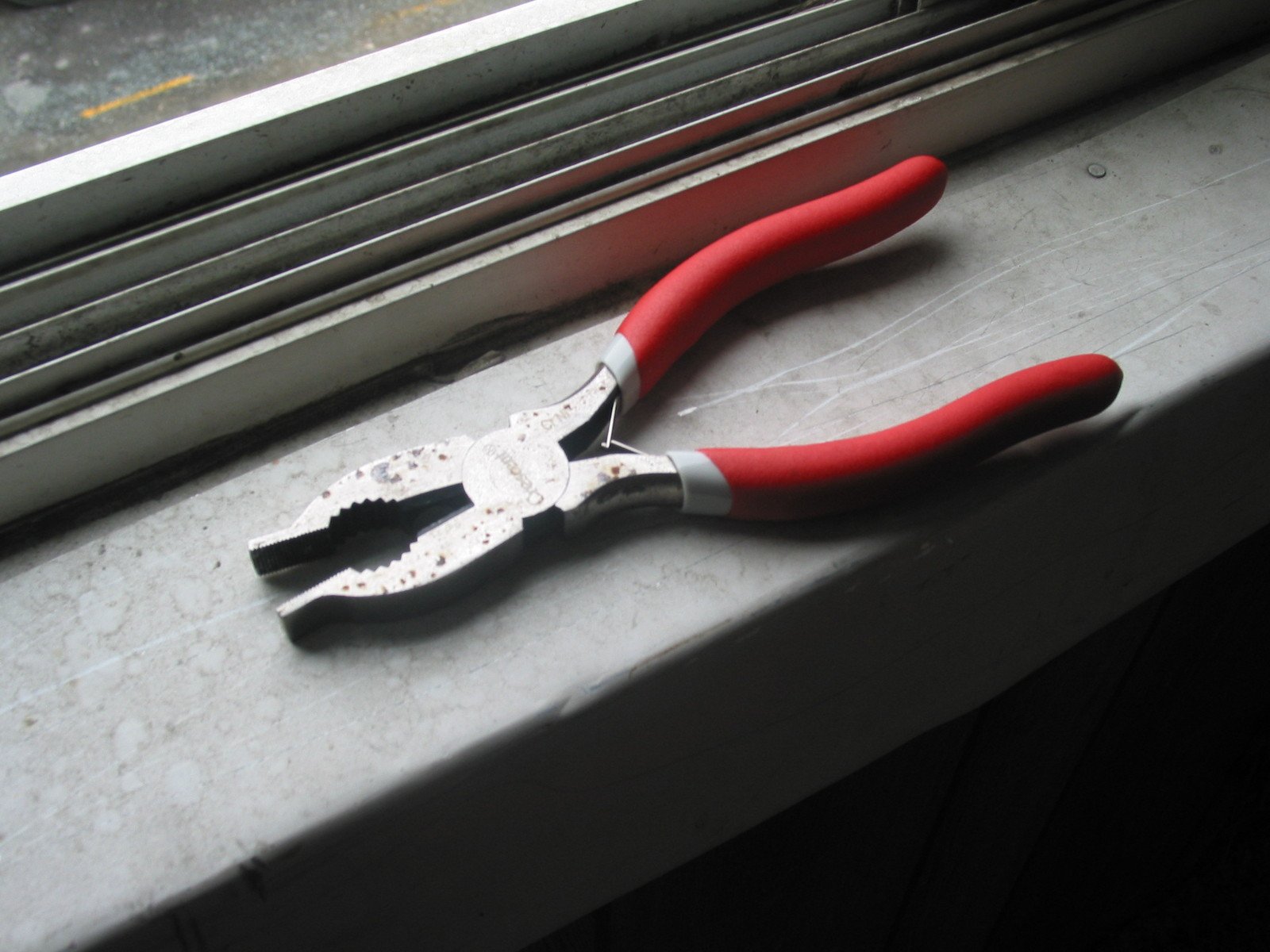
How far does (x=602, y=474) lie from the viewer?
503 mm

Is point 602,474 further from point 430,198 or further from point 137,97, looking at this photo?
point 137,97

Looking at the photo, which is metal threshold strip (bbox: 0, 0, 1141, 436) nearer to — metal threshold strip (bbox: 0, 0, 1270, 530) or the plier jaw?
metal threshold strip (bbox: 0, 0, 1270, 530)

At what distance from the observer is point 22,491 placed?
1.72ft

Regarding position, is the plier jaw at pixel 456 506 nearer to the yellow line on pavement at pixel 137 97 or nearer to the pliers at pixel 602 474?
the pliers at pixel 602 474

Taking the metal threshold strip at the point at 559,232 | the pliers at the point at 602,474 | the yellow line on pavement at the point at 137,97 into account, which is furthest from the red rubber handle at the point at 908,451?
the yellow line on pavement at the point at 137,97

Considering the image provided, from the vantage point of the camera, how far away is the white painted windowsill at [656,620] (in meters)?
0.45

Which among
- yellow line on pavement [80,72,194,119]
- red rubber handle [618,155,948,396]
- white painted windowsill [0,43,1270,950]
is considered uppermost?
yellow line on pavement [80,72,194,119]

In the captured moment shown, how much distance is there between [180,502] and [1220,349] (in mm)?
567

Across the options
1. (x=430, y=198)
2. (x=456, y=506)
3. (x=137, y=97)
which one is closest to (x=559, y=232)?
(x=430, y=198)

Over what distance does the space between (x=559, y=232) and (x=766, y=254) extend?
116mm

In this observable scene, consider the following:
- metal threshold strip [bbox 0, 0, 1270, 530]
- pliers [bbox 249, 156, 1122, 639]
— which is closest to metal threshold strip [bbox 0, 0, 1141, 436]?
metal threshold strip [bbox 0, 0, 1270, 530]

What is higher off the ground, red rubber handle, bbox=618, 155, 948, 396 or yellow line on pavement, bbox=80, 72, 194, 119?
yellow line on pavement, bbox=80, 72, 194, 119

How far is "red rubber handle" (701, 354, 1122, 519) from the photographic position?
1.67 ft

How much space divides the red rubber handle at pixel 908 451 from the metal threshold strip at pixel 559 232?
0.18 meters
